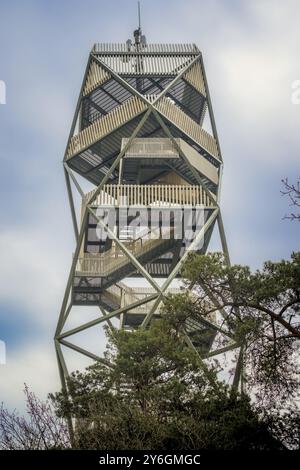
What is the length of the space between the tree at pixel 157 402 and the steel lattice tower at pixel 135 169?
15.9 feet

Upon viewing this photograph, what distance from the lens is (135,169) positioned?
102ft

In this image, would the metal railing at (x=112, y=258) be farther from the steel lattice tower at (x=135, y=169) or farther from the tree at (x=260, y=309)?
the tree at (x=260, y=309)

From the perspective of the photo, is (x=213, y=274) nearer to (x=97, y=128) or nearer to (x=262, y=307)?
(x=262, y=307)

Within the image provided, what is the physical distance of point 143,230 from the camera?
29.1 m

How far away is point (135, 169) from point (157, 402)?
13.3m

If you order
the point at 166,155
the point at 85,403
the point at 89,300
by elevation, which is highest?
the point at 166,155

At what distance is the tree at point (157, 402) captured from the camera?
17250mm

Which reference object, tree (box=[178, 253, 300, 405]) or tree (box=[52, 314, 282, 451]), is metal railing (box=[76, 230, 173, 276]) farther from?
tree (box=[178, 253, 300, 405])

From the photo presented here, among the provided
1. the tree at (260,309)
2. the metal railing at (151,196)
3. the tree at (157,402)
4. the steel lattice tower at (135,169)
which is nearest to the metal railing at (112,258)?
the steel lattice tower at (135,169)

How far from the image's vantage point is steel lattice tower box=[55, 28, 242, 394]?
93.2ft

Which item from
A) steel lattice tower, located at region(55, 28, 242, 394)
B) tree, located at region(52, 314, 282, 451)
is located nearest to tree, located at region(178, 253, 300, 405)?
tree, located at region(52, 314, 282, 451)

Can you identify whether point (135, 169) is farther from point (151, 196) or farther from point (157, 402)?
point (157, 402)
